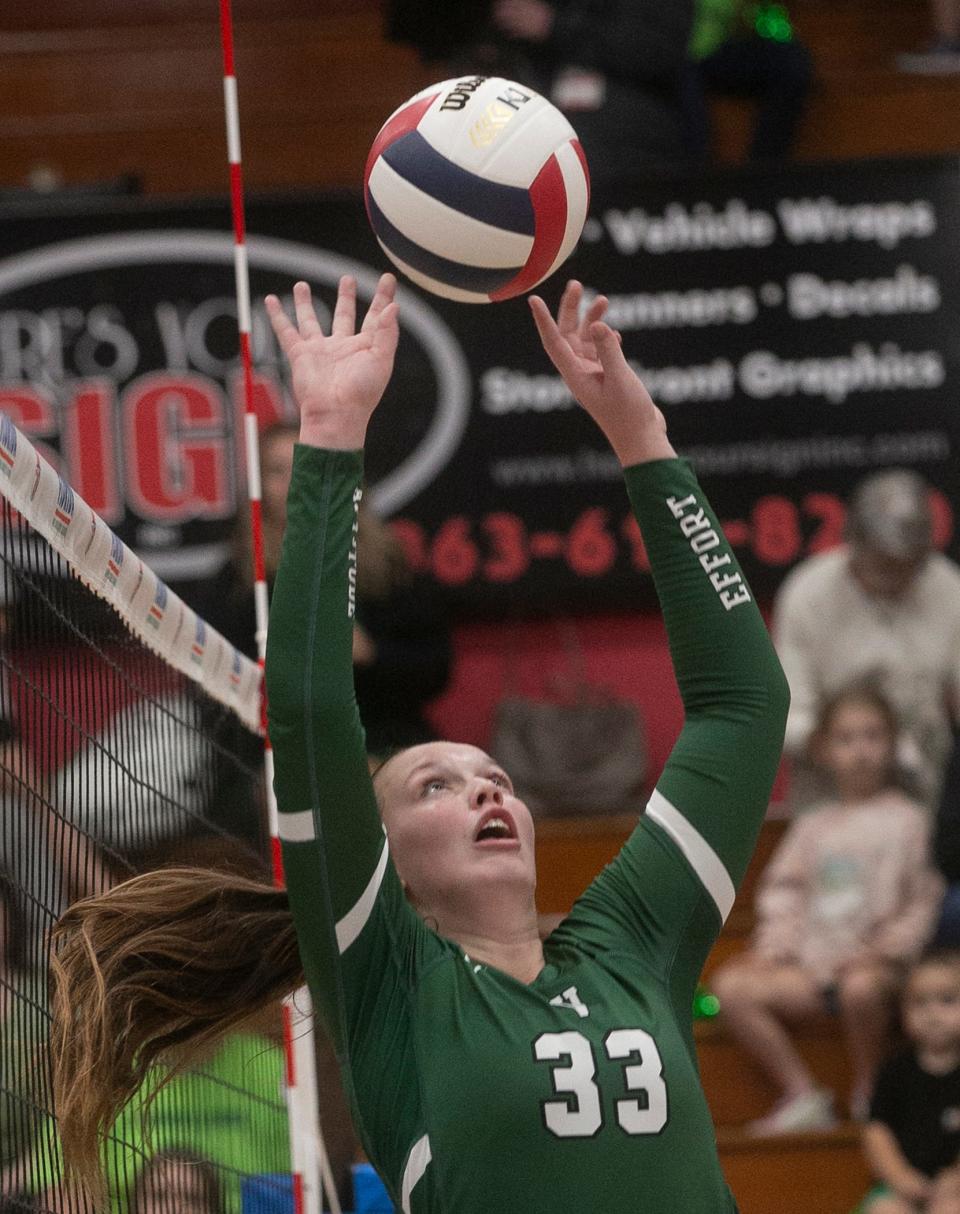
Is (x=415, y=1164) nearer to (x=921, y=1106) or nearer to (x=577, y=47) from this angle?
(x=921, y=1106)

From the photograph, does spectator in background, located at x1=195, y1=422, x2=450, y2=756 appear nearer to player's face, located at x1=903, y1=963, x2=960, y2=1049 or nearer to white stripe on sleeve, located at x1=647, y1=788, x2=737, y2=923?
player's face, located at x1=903, y1=963, x2=960, y2=1049

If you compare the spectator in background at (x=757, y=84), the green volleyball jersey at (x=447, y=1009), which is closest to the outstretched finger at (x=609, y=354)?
the green volleyball jersey at (x=447, y=1009)

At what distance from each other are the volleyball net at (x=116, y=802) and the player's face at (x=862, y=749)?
2454mm

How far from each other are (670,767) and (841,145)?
599 cm

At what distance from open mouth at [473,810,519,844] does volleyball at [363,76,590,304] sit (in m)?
0.84

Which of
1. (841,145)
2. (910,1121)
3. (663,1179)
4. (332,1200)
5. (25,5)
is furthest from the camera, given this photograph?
(25,5)

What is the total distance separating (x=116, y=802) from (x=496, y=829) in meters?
1.17

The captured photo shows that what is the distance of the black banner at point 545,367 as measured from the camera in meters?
7.22

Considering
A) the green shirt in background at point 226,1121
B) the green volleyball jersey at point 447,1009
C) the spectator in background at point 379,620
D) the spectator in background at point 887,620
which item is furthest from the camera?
the spectator in background at point 887,620

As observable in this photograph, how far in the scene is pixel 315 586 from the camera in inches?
91.5

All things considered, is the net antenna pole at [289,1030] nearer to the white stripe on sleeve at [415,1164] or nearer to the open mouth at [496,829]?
the open mouth at [496,829]

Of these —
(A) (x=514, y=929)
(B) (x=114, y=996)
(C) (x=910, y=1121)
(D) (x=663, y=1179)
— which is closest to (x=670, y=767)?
(A) (x=514, y=929)

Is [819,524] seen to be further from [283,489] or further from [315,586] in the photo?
[315,586]

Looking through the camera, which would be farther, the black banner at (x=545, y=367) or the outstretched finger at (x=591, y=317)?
the black banner at (x=545, y=367)
